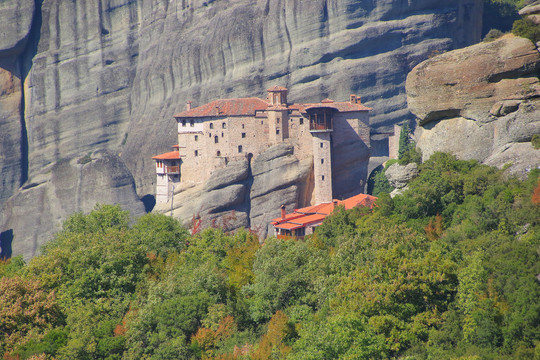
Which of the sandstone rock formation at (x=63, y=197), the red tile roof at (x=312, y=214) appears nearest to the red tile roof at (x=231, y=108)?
the red tile roof at (x=312, y=214)

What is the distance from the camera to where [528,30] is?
1720 inches

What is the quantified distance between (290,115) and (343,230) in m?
A: 24.6

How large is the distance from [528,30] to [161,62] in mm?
55418

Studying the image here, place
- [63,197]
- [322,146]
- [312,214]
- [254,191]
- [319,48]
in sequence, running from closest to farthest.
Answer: [312,214] → [322,146] → [254,191] → [319,48] → [63,197]

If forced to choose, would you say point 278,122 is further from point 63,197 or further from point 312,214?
point 63,197

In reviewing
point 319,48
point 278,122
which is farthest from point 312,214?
point 319,48

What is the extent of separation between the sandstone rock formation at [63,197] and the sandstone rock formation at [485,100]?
1862 inches

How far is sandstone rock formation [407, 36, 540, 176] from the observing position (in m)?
42.0

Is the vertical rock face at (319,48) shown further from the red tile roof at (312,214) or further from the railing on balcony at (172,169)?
the red tile roof at (312,214)

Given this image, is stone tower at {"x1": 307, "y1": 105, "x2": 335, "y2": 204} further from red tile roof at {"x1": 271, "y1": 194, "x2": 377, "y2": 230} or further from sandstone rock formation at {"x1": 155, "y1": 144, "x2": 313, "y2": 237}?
sandstone rock formation at {"x1": 155, "y1": 144, "x2": 313, "y2": 237}

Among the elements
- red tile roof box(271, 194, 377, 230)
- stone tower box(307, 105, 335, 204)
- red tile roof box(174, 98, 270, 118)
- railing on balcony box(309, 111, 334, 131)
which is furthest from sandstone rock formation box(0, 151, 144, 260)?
railing on balcony box(309, 111, 334, 131)

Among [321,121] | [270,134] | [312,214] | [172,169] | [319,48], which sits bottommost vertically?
[312,214]

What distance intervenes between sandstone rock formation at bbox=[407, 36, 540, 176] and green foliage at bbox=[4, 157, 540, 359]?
0.93 m

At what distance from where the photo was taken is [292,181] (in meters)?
69.8
